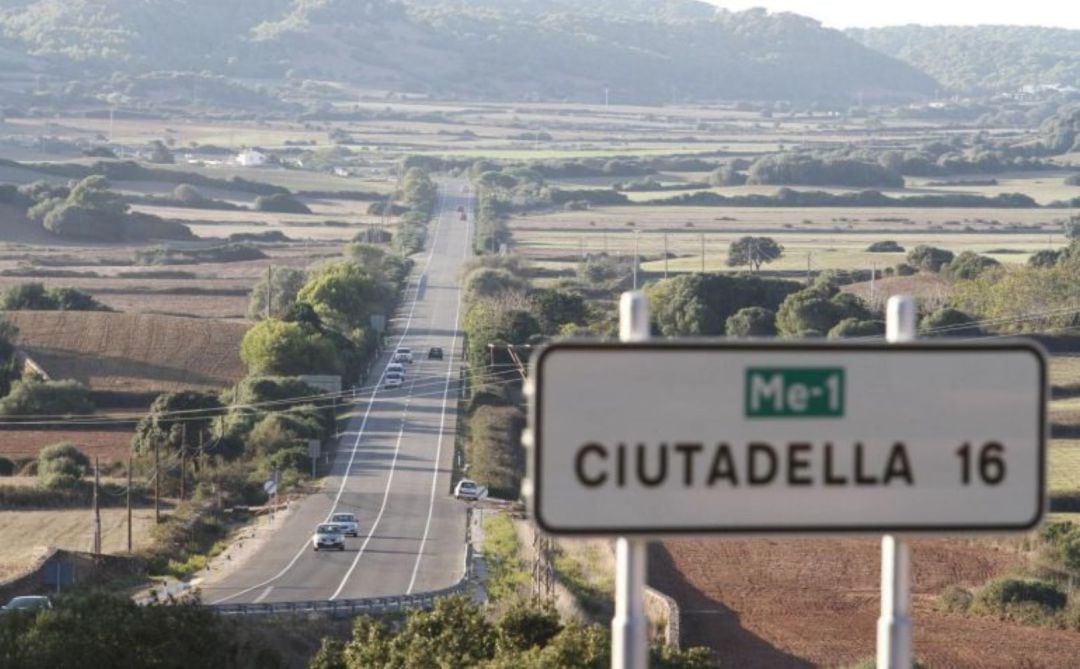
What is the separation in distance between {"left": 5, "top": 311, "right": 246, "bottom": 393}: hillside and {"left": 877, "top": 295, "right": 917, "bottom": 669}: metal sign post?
166 feet

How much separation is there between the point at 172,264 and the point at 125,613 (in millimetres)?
71907

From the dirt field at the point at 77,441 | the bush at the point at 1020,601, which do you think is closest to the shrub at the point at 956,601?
the bush at the point at 1020,601

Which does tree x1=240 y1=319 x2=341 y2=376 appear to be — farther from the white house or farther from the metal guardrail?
the white house

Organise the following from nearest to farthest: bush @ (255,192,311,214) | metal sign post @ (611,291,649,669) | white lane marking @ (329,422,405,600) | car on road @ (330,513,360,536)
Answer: metal sign post @ (611,291,649,669) → white lane marking @ (329,422,405,600) → car on road @ (330,513,360,536) → bush @ (255,192,311,214)

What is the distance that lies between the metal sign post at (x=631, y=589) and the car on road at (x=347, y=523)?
3054 centimetres

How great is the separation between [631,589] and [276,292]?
67.1 m

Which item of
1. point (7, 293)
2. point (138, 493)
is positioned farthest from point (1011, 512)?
point (7, 293)

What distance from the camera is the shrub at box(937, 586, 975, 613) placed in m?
30.4

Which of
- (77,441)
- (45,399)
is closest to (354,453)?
Answer: (77,441)

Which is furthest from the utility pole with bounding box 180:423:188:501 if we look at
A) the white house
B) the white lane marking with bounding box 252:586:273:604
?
the white house

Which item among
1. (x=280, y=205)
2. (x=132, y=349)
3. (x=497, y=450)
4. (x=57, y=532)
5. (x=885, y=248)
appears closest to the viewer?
(x=57, y=532)

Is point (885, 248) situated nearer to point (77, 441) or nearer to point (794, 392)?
point (77, 441)

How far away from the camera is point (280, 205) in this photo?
122 meters

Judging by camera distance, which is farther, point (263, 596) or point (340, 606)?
point (263, 596)
